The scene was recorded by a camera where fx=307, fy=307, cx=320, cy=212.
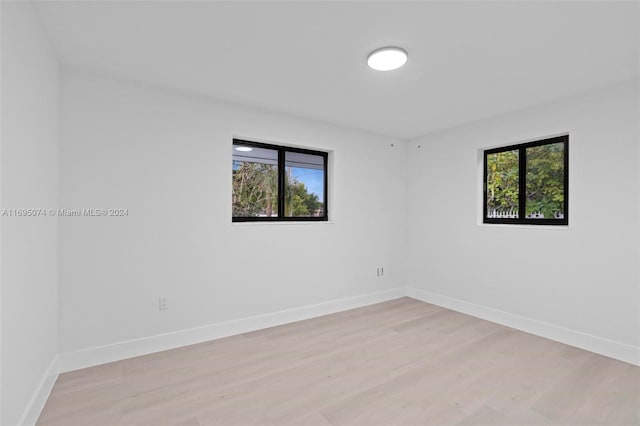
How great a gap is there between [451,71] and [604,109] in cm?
161

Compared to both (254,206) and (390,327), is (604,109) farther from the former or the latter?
(254,206)

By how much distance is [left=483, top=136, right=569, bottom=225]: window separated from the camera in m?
3.32

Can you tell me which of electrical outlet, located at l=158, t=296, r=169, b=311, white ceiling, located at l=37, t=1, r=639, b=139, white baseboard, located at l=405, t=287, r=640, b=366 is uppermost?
white ceiling, located at l=37, t=1, r=639, b=139

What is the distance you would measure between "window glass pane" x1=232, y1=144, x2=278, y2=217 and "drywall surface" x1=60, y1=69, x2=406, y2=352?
0.74ft

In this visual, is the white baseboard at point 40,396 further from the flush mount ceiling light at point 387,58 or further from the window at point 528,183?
the window at point 528,183

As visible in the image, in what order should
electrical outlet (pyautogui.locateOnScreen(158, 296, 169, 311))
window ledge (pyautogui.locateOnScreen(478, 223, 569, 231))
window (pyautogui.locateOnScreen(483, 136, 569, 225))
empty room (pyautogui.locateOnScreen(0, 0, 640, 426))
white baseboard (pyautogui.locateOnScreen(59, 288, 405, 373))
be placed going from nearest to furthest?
empty room (pyautogui.locateOnScreen(0, 0, 640, 426)) < white baseboard (pyautogui.locateOnScreen(59, 288, 405, 373)) < electrical outlet (pyautogui.locateOnScreen(158, 296, 169, 311)) < window ledge (pyautogui.locateOnScreen(478, 223, 569, 231)) < window (pyautogui.locateOnScreen(483, 136, 569, 225))

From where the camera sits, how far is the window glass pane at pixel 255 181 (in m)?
3.55

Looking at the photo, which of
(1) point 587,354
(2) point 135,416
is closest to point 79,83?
(2) point 135,416

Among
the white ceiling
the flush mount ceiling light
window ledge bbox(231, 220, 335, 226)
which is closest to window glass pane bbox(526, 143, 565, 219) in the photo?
the white ceiling

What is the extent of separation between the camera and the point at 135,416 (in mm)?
1941

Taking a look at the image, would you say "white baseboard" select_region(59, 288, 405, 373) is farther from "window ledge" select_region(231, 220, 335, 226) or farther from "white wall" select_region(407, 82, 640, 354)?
"white wall" select_region(407, 82, 640, 354)

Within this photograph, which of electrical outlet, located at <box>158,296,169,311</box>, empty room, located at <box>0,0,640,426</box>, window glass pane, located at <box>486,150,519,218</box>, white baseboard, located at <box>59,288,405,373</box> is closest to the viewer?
empty room, located at <box>0,0,640,426</box>

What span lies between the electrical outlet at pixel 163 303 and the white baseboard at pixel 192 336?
0.25 meters

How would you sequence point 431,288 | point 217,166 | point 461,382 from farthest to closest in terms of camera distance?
point 431,288 → point 217,166 → point 461,382
